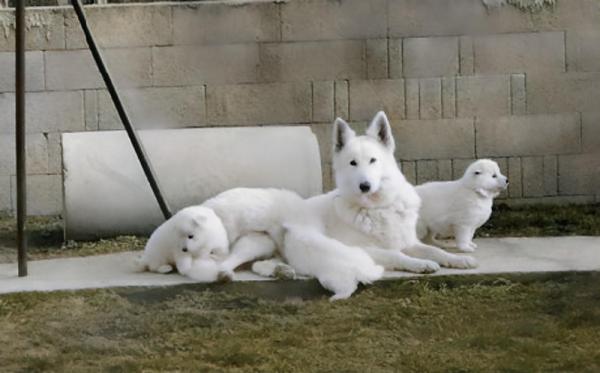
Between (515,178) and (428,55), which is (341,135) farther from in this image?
(515,178)

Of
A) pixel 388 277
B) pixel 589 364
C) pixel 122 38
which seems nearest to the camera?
pixel 589 364

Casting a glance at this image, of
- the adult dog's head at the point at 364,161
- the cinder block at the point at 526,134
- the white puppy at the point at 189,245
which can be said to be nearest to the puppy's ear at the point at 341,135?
the adult dog's head at the point at 364,161

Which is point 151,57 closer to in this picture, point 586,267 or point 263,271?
point 263,271

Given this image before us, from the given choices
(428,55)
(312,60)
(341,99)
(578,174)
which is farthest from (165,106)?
(578,174)

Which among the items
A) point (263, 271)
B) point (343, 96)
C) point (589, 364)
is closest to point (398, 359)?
point (589, 364)

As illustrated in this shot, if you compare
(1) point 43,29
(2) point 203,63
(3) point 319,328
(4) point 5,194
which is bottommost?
(3) point 319,328

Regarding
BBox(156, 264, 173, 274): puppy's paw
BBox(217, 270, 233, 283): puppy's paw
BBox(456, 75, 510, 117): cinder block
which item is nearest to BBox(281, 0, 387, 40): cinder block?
BBox(456, 75, 510, 117): cinder block

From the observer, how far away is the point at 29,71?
7824 mm

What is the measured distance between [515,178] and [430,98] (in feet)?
2.92

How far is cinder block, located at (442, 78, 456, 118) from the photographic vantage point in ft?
26.1

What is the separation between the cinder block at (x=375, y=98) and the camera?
7.92 metres

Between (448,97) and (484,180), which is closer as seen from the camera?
(484,180)

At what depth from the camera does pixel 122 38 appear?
7.82 m

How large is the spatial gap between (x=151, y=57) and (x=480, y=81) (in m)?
2.46
